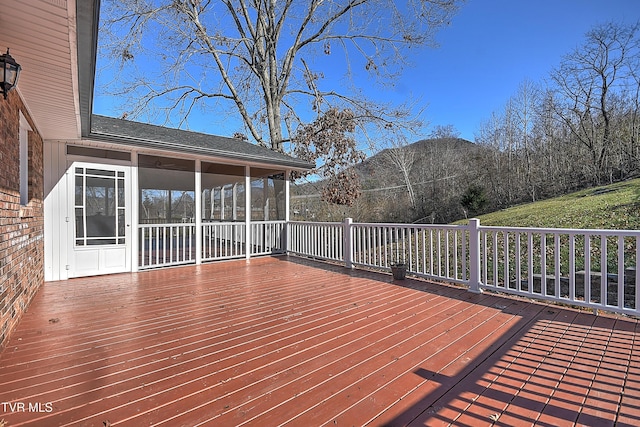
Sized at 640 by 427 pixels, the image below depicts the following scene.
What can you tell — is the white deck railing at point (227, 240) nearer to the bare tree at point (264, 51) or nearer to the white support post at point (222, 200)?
the white support post at point (222, 200)

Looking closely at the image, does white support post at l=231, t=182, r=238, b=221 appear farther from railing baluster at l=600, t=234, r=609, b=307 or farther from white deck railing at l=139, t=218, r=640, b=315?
railing baluster at l=600, t=234, r=609, b=307

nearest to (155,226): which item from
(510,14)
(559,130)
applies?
(510,14)

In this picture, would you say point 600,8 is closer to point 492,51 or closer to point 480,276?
point 492,51

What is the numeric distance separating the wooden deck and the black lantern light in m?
2.17

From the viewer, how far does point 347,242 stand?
6.10 m

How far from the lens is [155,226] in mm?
6172

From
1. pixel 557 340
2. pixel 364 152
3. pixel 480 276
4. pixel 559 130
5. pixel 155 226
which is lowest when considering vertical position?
pixel 557 340

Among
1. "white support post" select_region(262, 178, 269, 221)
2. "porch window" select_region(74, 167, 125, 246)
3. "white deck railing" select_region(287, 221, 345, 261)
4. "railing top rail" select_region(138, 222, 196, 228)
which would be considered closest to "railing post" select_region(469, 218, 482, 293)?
"white deck railing" select_region(287, 221, 345, 261)

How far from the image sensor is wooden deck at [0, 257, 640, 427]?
169cm

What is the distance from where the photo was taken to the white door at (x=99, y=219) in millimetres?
5137

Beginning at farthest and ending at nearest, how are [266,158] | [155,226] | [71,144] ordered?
1. [266,158]
2. [155,226]
3. [71,144]

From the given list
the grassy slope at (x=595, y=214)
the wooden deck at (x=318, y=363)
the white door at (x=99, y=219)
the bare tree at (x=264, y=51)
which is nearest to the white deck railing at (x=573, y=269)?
the wooden deck at (x=318, y=363)

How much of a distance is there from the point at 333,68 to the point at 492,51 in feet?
22.1

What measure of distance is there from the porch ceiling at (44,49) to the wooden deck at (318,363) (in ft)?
7.96
